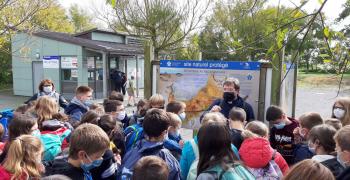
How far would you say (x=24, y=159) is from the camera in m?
2.83

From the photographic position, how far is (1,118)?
209 inches

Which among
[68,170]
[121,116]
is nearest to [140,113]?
[121,116]

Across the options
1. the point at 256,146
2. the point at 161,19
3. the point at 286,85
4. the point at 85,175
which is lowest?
the point at 85,175

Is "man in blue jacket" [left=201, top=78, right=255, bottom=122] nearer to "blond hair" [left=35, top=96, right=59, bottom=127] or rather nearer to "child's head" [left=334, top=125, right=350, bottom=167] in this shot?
"blond hair" [left=35, top=96, right=59, bottom=127]

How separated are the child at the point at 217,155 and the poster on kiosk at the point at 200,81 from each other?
3250 millimetres

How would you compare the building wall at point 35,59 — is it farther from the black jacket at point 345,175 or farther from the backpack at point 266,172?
the black jacket at point 345,175

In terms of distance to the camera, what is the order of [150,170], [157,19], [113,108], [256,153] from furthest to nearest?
[157,19] < [113,108] < [256,153] < [150,170]

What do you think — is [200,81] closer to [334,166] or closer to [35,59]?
[334,166]

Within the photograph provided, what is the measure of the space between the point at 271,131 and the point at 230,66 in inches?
72.8

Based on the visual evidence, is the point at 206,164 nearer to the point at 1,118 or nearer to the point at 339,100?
the point at 339,100

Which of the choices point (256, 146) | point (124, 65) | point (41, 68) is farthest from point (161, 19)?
point (256, 146)

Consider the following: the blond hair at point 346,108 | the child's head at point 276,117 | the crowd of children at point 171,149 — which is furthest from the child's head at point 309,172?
the blond hair at point 346,108

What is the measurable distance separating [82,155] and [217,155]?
106 centimetres

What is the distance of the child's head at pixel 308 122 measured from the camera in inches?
156
